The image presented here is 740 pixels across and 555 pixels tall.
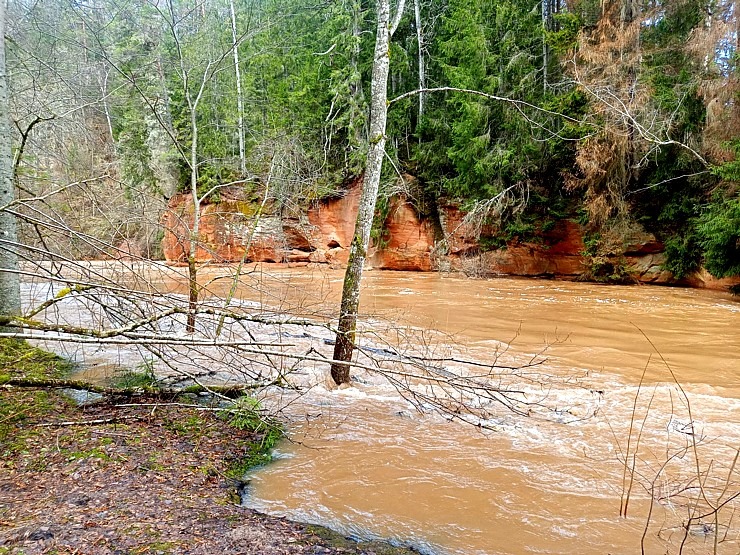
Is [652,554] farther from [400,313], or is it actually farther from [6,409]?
[400,313]

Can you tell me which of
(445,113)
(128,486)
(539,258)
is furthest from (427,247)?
(128,486)

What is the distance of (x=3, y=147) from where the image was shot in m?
4.78

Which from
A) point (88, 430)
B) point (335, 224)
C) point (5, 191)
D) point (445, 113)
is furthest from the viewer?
point (335, 224)

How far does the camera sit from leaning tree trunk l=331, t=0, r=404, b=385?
16.5ft

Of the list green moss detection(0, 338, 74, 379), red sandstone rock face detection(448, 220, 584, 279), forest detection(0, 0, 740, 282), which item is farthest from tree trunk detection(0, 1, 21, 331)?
red sandstone rock face detection(448, 220, 584, 279)

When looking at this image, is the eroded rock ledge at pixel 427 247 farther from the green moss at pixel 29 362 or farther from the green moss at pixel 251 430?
the green moss at pixel 251 430

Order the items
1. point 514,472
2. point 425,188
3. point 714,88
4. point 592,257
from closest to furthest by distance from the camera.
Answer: point 514,472 < point 714,88 < point 592,257 < point 425,188

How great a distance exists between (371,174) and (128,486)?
366cm

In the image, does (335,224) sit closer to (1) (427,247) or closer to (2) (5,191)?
(1) (427,247)

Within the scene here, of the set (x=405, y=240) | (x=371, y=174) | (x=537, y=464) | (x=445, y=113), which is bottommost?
(x=537, y=464)

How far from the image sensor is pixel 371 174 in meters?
5.14

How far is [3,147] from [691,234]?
1678 centimetres

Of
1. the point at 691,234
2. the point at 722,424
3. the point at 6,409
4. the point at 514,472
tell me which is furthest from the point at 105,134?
Answer: the point at 691,234

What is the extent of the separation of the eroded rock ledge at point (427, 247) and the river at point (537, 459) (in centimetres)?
942
